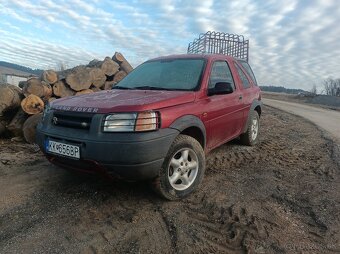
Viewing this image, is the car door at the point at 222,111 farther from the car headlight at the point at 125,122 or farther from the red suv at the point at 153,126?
the car headlight at the point at 125,122

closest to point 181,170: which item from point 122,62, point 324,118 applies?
point 122,62

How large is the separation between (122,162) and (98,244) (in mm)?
806

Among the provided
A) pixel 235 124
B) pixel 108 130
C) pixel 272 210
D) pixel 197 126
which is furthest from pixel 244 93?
pixel 108 130

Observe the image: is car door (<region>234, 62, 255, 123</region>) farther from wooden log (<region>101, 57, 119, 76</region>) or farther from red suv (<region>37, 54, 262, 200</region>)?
wooden log (<region>101, 57, 119, 76</region>)

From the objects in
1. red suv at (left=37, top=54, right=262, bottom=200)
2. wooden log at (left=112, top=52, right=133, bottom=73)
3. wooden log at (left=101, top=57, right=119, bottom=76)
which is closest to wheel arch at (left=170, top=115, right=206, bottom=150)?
red suv at (left=37, top=54, right=262, bottom=200)

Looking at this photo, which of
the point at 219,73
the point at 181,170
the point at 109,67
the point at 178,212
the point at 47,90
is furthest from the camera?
the point at 109,67

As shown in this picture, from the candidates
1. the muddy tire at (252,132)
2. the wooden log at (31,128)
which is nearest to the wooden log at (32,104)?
the wooden log at (31,128)

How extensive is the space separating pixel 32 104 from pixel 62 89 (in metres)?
1.16

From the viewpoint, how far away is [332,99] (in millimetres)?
34625

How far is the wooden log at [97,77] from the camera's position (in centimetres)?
862

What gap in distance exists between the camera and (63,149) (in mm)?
3676

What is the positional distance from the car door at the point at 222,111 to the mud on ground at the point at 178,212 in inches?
21.9

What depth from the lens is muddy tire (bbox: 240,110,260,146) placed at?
647cm

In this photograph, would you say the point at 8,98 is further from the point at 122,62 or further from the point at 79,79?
the point at 122,62
